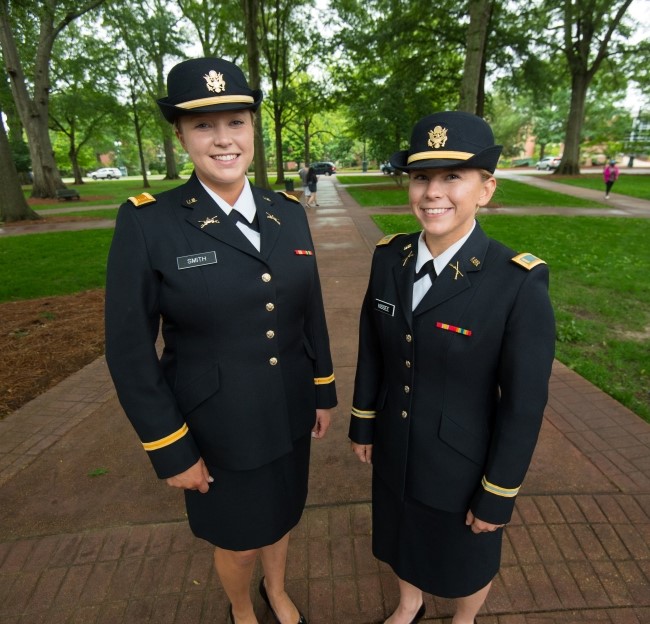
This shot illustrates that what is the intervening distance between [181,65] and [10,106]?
34.3 meters

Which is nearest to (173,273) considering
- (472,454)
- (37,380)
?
(472,454)

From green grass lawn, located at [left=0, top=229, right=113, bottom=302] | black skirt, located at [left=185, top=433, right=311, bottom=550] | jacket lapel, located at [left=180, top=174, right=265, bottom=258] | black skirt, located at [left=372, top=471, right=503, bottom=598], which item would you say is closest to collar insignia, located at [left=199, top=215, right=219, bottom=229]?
jacket lapel, located at [left=180, top=174, right=265, bottom=258]

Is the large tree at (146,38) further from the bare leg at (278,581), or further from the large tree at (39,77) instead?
the bare leg at (278,581)

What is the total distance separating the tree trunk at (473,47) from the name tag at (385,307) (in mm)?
12243

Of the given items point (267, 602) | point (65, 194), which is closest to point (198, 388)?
point (267, 602)

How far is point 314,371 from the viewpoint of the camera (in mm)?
2117

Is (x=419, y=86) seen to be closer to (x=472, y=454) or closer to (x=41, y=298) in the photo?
(x=41, y=298)

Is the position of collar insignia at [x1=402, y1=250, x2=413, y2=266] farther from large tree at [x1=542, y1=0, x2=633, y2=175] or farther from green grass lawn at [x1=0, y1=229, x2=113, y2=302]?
large tree at [x1=542, y1=0, x2=633, y2=175]

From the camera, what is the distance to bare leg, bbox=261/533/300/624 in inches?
84.8

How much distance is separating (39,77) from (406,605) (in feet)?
74.7

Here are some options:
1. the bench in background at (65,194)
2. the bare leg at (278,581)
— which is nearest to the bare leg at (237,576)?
the bare leg at (278,581)

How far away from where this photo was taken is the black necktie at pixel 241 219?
1682mm

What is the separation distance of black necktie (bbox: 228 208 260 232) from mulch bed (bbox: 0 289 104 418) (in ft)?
12.2

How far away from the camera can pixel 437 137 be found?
4.70 feet
